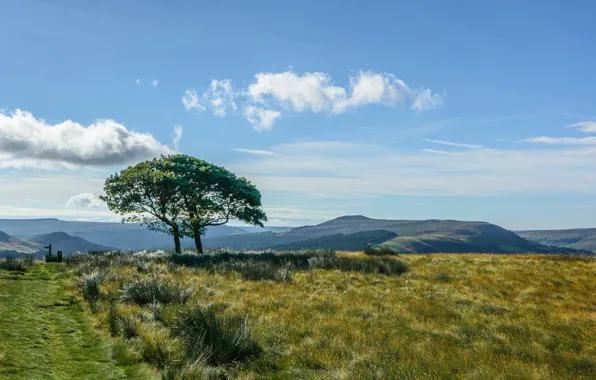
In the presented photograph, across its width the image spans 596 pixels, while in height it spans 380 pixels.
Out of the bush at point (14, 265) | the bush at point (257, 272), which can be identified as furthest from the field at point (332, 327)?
the bush at point (14, 265)

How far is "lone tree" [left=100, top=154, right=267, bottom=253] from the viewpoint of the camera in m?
37.2

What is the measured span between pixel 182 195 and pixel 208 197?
98.2 inches

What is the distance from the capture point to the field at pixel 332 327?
8.16 m

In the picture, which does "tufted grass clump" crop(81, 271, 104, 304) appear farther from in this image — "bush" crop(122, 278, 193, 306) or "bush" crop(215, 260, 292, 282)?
"bush" crop(215, 260, 292, 282)

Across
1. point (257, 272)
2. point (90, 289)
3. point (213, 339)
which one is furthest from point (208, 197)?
point (213, 339)

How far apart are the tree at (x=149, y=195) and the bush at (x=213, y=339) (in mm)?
27534

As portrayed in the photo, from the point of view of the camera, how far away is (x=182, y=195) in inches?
1494

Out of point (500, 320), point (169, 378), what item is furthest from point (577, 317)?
point (169, 378)

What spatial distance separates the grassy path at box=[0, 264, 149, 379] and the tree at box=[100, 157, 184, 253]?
22140mm

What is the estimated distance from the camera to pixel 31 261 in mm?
28141

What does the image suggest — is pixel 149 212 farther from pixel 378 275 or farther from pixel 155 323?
pixel 155 323

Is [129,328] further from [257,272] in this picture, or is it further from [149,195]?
[149,195]

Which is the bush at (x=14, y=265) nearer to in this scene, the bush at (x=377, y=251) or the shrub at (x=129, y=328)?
the shrub at (x=129, y=328)

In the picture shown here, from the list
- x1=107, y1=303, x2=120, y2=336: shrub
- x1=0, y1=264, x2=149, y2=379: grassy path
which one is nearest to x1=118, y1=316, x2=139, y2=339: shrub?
A: x1=107, y1=303, x2=120, y2=336: shrub
